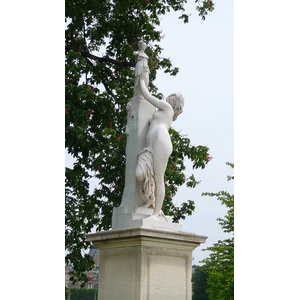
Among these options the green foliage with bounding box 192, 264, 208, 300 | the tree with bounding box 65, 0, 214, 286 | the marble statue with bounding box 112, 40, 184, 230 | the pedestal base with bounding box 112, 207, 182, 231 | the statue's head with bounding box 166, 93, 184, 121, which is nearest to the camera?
the pedestal base with bounding box 112, 207, 182, 231

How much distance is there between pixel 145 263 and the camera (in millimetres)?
7027

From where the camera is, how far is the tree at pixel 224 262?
2383 centimetres

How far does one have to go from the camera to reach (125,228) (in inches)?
285

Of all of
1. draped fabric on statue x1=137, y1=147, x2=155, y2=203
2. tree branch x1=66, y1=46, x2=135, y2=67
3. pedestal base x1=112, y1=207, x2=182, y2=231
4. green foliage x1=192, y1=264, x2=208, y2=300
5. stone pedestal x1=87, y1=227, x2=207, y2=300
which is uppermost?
tree branch x1=66, y1=46, x2=135, y2=67

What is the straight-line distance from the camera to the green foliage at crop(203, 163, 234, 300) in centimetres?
2383

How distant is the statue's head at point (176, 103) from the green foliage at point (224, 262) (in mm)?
16354

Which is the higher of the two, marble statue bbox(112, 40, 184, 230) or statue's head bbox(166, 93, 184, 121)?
statue's head bbox(166, 93, 184, 121)

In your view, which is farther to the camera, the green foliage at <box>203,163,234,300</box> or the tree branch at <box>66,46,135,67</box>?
→ the green foliage at <box>203,163,234,300</box>

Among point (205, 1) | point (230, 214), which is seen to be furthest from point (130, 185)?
point (230, 214)

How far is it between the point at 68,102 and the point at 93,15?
232cm

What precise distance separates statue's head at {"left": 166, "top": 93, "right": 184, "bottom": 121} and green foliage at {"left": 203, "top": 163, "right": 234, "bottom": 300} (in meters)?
16.4

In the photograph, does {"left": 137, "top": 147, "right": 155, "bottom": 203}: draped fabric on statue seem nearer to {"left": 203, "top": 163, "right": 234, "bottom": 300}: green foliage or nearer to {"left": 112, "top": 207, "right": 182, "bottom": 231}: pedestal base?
{"left": 112, "top": 207, "right": 182, "bottom": 231}: pedestal base

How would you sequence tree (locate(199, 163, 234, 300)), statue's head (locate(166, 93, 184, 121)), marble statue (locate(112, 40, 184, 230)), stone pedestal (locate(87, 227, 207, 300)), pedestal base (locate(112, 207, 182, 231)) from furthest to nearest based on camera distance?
tree (locate(199, 163, 234, 300)), statue's head (locate(166, 93, 184, 121)), marble statue (locate(112, 40, 184, 230)), pedestal base (locate(112, 207, 182, 231)), stone pedestal (locate(87, 227, 207, 300))

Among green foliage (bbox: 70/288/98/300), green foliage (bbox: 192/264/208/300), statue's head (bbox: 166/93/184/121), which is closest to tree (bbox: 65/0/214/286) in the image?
statue's head (bbox: 166/93/184/121)
